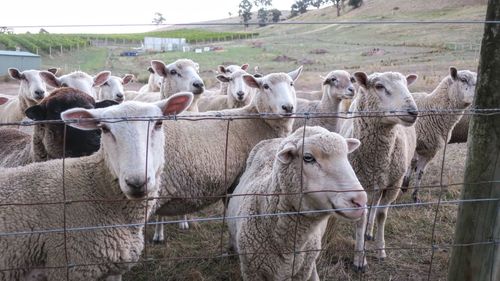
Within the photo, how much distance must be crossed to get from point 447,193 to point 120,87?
5.82 metres

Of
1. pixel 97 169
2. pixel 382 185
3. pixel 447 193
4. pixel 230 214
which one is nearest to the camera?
pixel 97 169

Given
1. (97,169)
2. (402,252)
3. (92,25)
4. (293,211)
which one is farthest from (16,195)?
(402,252)

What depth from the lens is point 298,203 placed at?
119 inches

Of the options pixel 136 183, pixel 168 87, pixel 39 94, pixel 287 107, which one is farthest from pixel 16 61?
pixel 136 183

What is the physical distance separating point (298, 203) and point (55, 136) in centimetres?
245

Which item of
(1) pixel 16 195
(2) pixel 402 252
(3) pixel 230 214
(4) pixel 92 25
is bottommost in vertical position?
(2) pixel 402 252

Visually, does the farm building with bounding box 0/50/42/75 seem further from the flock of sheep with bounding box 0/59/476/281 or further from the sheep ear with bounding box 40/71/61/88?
the flock of sheep with bounding box 0/59/476/281

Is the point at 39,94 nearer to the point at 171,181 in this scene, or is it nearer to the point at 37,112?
the point at 37,112

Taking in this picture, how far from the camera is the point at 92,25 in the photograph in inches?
125

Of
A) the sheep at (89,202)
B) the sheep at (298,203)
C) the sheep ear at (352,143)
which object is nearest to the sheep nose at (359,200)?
the sheep at (298,203)

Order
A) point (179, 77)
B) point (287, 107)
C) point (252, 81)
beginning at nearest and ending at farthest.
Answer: point (287, 107) → point (252, 81) → point (179, 77)

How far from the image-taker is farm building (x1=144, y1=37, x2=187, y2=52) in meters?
60.9

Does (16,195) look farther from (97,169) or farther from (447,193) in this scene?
(447,193)

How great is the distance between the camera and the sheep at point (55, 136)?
408cm
